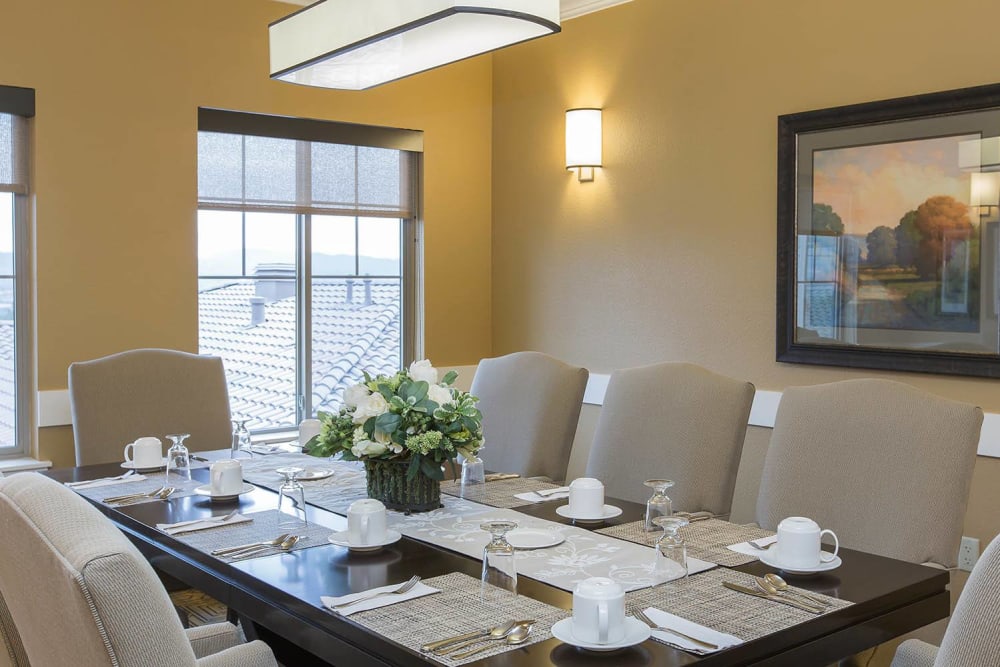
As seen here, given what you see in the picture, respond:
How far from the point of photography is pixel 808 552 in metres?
1.95

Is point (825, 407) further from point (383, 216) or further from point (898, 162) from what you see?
point (383, 216)

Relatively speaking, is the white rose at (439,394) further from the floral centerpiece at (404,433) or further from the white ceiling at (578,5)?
the white ceiling at (578,5)

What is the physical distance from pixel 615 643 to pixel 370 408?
3.37 feet

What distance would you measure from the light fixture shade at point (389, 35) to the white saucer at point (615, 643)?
128 cm

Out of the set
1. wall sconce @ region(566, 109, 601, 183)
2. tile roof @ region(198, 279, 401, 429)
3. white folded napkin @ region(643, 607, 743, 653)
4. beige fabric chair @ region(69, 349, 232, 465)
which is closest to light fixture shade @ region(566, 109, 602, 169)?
wall sconce @ region(566, 109, 601, 183)

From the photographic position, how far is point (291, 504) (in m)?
2.46

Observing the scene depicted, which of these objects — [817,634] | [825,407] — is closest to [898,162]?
[825,407]

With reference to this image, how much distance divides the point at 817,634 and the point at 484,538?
2.54 ft

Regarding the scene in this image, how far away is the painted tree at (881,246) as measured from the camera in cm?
351

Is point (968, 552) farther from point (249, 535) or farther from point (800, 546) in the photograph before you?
point (249, 535)

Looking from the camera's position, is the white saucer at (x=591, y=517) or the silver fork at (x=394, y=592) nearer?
the silver fork at (x=394, y=592)

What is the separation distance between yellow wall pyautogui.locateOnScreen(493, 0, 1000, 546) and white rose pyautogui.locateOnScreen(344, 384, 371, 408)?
79.7 inches

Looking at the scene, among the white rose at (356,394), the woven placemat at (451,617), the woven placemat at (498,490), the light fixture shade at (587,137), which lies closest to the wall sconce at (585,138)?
the light fixture shade at (587,137)

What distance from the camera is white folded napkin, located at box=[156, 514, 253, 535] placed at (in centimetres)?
228
